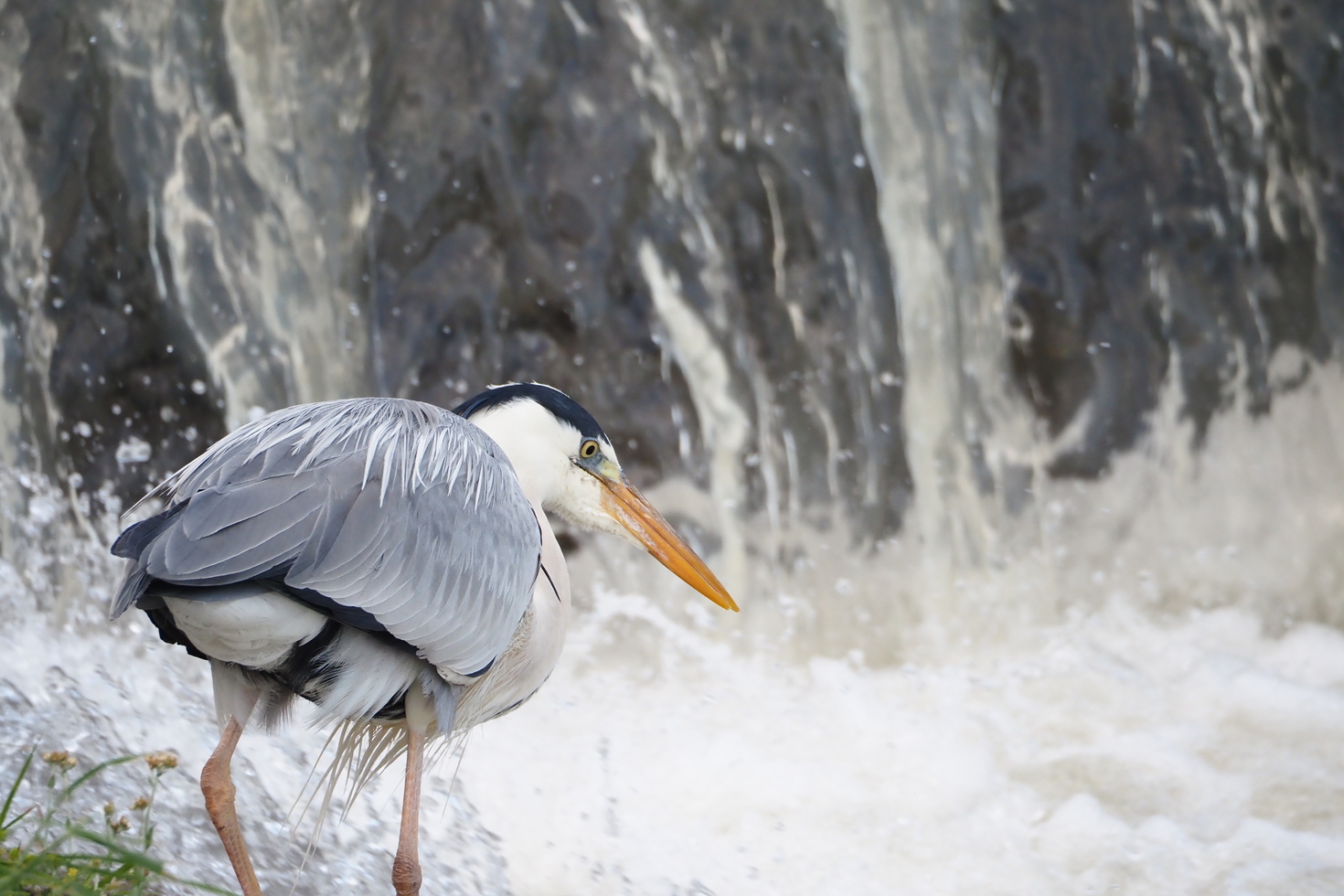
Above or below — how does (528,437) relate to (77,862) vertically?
above

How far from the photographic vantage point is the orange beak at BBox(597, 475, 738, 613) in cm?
341

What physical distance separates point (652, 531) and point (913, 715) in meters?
1.59

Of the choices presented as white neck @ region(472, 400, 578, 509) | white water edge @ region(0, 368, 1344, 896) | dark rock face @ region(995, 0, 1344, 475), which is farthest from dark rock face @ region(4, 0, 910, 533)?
white neck @ region(472, 400, 578, 509)

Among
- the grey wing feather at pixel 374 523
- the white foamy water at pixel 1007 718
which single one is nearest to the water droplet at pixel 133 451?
the white foamy water at pixel 1007 718

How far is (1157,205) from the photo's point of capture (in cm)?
548

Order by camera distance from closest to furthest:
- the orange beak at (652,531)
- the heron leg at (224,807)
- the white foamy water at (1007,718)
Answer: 1. the heron leg at (224,807)
2. the orange beak at (652,531)
3. the white foamy water at (1007,718)

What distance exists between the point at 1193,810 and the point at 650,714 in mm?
1620

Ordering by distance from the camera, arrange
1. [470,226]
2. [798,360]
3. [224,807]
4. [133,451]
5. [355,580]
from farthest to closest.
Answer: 1. [798,360]
2. [470,226]
3. [133,451]
4. [224,807]
5. [355,580]

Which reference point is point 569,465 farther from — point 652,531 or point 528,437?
point 652,531

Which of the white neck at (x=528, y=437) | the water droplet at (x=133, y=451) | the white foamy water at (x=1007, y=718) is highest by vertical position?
the white neck at (x=528, y=437)

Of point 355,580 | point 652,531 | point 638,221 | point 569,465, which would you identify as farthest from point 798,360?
point 355,580

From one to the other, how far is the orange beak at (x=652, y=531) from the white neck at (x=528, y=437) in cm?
15

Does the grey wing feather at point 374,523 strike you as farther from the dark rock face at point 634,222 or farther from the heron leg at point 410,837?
the dark rock face at point 634,222

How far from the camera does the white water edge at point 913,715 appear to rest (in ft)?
12.5
